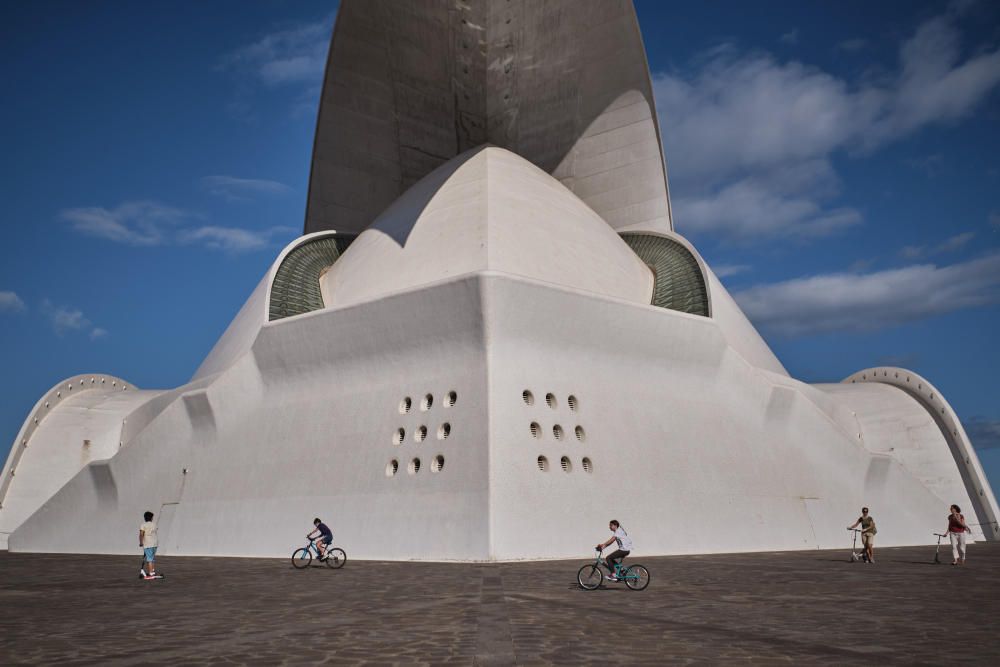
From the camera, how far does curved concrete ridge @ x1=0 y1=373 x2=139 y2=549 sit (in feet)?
77.0

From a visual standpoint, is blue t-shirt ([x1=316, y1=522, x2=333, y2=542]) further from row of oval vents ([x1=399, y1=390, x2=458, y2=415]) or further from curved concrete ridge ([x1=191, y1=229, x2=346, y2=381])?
curved concrete ridge ([x1=191, y1=229, x2=346, y2=381])

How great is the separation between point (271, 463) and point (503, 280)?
657cm

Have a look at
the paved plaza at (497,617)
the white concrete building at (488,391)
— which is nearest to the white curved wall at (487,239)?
the white concrete building at (488,391)

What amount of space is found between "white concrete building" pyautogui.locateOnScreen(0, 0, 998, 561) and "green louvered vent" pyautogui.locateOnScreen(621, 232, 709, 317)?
0.08m

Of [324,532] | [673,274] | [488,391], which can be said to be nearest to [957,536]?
[488,391]

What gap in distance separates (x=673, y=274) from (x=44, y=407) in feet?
64.3

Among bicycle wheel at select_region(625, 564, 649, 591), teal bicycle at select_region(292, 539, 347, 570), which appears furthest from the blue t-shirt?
bicycle wheel at select_region(625, 564, 649, 591)

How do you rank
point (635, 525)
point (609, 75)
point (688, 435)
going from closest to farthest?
point (635, 525) → point (688, 435) → point (609, 75)

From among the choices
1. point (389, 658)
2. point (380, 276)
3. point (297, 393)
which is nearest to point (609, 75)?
point (380, 276)

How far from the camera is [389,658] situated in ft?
17.2

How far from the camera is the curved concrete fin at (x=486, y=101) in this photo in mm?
26031

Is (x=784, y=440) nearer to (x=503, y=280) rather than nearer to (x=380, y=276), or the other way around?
(x=503, y=280)

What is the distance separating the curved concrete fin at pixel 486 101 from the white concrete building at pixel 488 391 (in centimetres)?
8

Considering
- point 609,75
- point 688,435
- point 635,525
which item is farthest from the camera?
point 609,75
